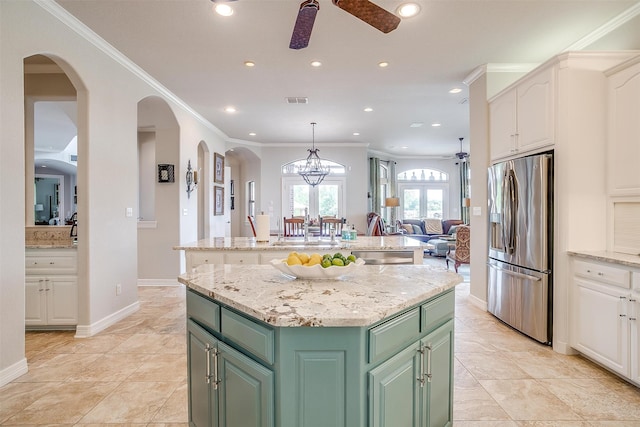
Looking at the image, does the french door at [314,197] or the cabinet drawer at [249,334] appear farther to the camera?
the french door at [314,197]

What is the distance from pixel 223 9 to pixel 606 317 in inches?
147

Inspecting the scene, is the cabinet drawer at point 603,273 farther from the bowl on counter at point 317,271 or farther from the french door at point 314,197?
the french door at point 314,197

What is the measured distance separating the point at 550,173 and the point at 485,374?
68.6 inches

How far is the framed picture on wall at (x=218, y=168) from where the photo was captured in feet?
22.7

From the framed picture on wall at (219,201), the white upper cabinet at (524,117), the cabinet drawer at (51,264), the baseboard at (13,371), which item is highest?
the white upper cabinet at (524,117)

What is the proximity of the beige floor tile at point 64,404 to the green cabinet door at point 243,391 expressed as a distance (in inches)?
49.6

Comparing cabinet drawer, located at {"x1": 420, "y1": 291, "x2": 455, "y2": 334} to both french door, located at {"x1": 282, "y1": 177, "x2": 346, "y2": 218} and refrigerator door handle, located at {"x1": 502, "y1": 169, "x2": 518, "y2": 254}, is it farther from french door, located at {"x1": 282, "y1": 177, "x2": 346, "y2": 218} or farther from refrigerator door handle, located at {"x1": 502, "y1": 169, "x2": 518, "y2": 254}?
french door, located at {"x1": 282, "y1": 177, "x2": 346, "y2": 218}

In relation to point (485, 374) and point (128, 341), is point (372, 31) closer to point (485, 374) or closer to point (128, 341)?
point (485, 374)

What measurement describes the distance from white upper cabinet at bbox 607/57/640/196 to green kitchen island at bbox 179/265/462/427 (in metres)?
1.93

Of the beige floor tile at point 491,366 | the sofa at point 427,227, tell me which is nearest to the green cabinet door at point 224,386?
the beige floor tile at point 491,366

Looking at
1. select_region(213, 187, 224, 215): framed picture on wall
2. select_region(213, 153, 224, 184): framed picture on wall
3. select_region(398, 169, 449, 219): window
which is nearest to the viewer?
select_region(213, 153, 224, 184): framed picture on wall

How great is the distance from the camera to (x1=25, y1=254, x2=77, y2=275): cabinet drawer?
3258 millimetres

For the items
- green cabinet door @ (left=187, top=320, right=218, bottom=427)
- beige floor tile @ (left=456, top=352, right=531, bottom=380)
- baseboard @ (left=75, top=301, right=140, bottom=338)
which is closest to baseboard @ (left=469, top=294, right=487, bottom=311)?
beige floor tile @ (left=456, top=352, right=531, bottom=380)

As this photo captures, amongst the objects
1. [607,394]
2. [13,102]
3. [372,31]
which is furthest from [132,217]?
[607,394]
